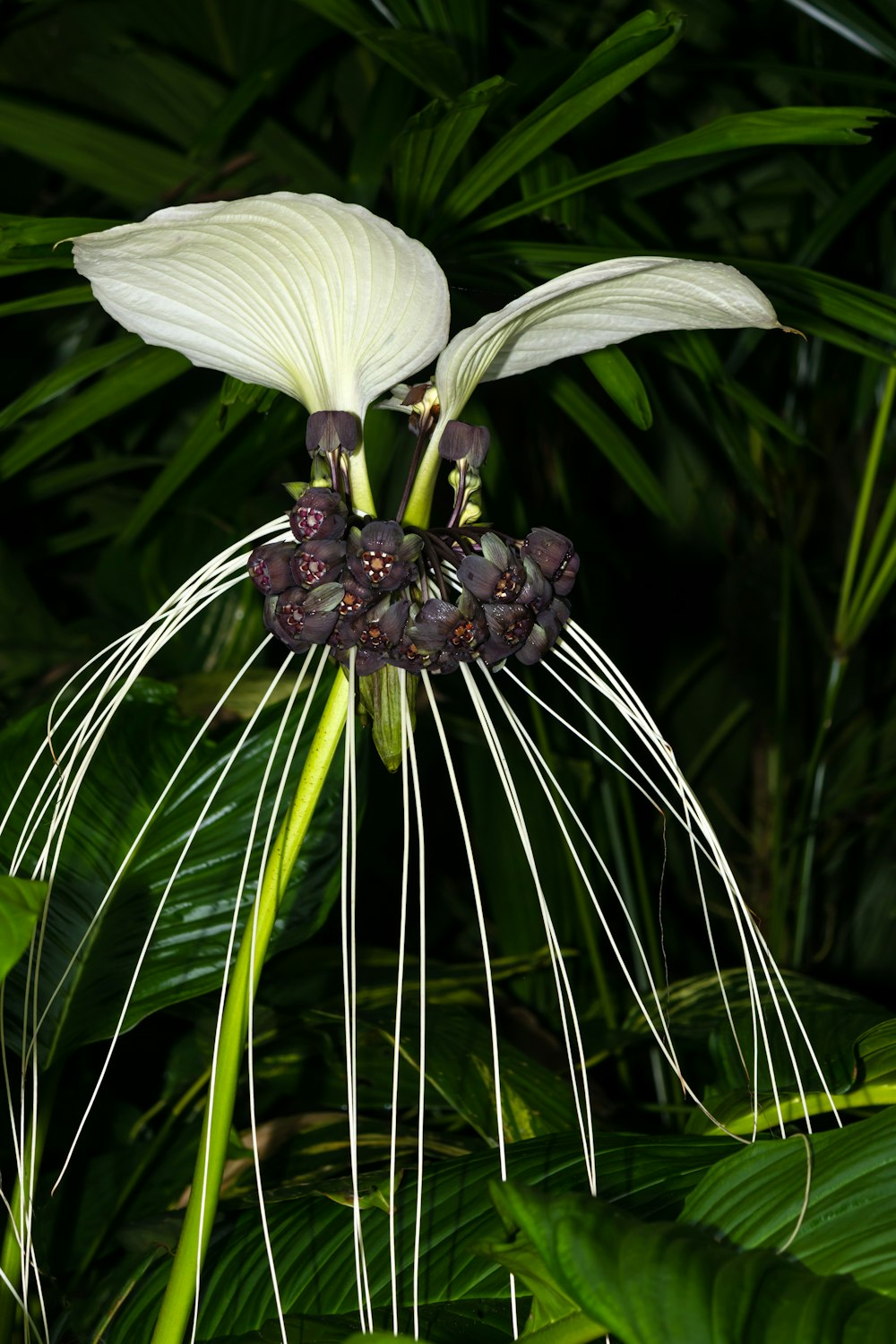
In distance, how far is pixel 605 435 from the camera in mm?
944

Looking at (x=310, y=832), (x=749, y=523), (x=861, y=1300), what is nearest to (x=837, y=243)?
(x=749, y=523)

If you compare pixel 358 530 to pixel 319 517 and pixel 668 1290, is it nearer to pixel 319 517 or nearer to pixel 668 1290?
pixel 319 517

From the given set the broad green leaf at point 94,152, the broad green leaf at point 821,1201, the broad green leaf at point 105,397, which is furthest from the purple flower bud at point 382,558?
the broad green leaf at point 94,152

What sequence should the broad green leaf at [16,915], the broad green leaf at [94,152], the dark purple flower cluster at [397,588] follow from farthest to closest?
the broad green leaf at [94,152] < the dark purple flower cluster at [397,588] < the broad green leaf at [16,915]

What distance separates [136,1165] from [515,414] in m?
0.93

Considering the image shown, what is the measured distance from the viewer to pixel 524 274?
2.54 feet

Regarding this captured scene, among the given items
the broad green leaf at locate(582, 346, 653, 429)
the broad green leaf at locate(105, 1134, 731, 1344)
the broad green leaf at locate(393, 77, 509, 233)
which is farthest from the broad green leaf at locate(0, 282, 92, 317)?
the broad green leaf at locate(105, 1134, 731, 1344)

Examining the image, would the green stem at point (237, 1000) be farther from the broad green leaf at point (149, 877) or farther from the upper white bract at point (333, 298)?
the broad green leaf at point (149, 877)

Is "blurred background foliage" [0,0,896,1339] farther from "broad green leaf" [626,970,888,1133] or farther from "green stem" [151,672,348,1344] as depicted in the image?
"green stem" [151,672,348,1344]

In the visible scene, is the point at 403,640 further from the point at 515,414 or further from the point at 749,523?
the point at 749,523

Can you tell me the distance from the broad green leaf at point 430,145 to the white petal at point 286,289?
229 mm

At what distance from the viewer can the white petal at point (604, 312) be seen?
1.43 feet

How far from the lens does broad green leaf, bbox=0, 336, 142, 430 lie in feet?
2.72

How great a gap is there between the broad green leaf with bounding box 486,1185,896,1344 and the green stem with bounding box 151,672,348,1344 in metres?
0.14
